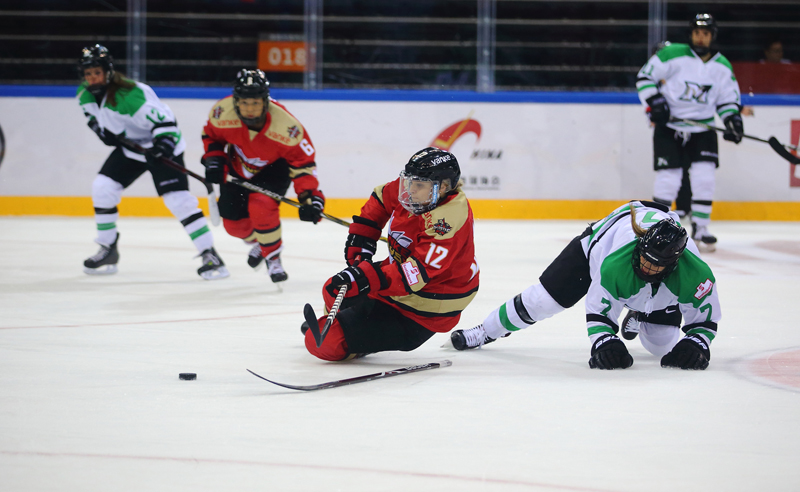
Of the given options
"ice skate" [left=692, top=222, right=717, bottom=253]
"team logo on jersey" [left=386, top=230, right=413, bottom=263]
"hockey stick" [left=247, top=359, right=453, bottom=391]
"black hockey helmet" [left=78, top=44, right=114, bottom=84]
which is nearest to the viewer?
"hockey stick" [left=247, top=359, right=453, bottom=391]

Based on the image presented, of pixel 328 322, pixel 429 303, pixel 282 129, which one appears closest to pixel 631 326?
pixel 429 303

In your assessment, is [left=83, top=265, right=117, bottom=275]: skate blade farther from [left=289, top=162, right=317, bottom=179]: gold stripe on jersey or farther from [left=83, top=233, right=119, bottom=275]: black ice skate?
[left=289, top=162, right=317, bottom=179]: gold stripe on jersey

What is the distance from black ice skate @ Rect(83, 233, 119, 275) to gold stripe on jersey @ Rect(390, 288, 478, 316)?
2.69 metres

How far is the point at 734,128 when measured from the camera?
637 centimetres

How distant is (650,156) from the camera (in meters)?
8.05

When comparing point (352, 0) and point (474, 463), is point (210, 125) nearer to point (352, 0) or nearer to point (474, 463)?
point (474, 463)

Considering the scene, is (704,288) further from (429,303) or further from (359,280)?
(359,280)

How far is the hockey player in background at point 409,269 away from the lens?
2.63m

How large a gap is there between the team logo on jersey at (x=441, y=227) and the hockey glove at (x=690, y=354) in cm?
80

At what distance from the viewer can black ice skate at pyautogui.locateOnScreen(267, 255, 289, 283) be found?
14.3 ft

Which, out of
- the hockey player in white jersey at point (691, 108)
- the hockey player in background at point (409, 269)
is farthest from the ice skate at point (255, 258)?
the hockey player in white jersey at point (691, 108)

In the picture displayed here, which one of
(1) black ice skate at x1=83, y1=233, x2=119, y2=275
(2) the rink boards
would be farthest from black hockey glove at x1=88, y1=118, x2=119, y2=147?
(2) the rink boards

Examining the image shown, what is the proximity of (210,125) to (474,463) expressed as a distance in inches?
120

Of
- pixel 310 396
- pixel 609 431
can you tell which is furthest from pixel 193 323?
pixel 609 431
